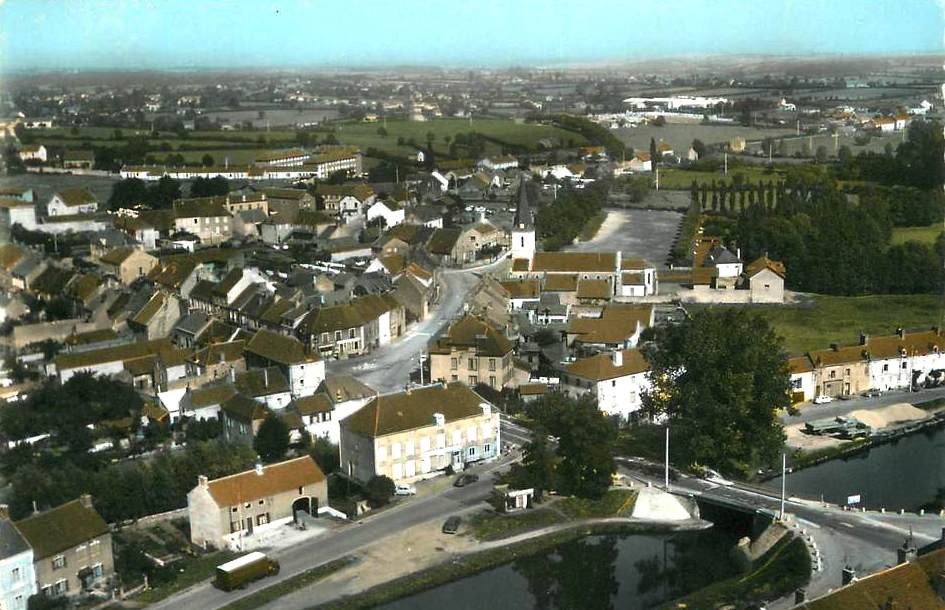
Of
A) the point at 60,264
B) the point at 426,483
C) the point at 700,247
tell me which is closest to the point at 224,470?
the point at 426,483

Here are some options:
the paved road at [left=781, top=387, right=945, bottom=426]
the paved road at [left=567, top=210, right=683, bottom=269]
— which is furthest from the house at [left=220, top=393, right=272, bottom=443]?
the paved road at [left=567, top=210, right=683, bottom=269]

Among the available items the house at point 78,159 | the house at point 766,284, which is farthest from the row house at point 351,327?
the house at point 78,159

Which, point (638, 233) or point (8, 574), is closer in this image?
point (8, 574)

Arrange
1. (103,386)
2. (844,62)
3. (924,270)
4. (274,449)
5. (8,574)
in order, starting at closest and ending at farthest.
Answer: (8,574) < (274,449) < (103,386) < (924,270) < (844,62)

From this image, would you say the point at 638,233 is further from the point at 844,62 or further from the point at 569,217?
the point at 844,62

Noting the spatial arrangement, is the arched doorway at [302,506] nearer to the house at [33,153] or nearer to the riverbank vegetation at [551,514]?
the riverbank vegetation at [551,514]

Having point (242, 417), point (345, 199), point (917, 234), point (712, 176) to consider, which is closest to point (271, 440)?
point (242, 417)
